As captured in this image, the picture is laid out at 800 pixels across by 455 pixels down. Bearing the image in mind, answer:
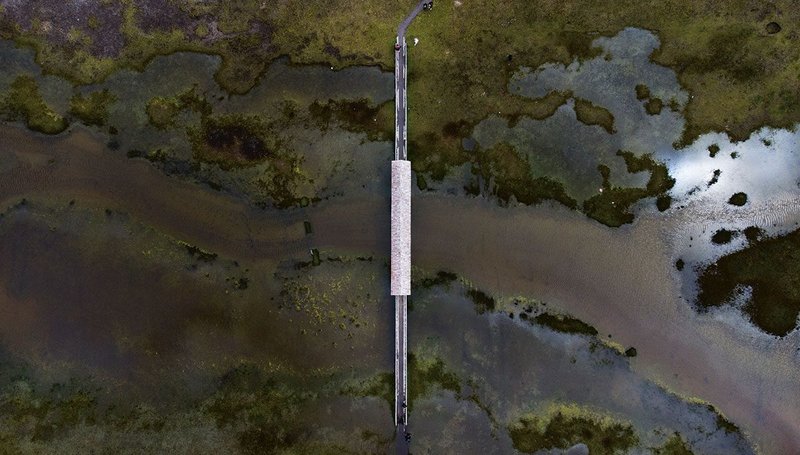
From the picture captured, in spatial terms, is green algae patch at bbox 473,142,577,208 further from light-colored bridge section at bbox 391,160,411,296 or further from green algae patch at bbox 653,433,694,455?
green algae patch at bbox 653,433,694,455

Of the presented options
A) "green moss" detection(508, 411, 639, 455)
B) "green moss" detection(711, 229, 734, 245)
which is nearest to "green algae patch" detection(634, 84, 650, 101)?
"green moss" detection(711, 229, 734, 245)

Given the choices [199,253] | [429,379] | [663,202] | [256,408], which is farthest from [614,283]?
[199,253]

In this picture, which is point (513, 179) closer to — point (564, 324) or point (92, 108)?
point (564, 324)

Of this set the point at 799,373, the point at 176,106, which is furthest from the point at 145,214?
the point at 799,373

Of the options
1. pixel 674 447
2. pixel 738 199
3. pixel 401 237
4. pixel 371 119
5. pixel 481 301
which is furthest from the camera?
pixel 371 119

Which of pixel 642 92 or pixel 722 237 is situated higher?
pixel 642 92

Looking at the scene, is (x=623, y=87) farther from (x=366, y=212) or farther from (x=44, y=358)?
(x=44, y=358)
